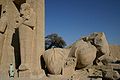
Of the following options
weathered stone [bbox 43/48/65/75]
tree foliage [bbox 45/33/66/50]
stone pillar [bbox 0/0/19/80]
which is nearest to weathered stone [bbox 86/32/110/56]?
weathered stone [bbox 43/48/65/75]

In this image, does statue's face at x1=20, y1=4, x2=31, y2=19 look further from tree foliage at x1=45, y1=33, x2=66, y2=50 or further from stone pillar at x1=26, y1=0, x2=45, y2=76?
tree foliage at x1=45, y1=33, x2=66, y2=50

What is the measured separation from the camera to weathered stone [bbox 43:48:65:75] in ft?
27.7

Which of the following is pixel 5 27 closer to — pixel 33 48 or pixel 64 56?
pixel 33 48

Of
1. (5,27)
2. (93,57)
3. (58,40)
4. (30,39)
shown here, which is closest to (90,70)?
(93,57)

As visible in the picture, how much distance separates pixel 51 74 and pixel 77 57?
116cm

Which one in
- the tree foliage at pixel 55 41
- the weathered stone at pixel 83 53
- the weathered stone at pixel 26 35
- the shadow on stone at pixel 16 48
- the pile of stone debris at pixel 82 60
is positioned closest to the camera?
the pile of stone debris at pixel 82 60

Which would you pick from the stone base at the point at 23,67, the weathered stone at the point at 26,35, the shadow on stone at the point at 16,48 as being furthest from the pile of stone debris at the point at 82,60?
the shadow on stone at the point at 16,48

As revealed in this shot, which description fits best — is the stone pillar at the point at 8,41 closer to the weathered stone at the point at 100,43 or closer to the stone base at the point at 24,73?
the stone base at the point at 24,73

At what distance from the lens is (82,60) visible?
8977 mm

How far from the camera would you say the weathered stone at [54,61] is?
8445 millimetres

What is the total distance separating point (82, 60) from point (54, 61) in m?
1.14

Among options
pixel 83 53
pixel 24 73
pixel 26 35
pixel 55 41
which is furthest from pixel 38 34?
pixel 55 41

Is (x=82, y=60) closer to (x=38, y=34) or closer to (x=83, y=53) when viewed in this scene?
(x=83, y=53)

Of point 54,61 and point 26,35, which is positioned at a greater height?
point 26,35
